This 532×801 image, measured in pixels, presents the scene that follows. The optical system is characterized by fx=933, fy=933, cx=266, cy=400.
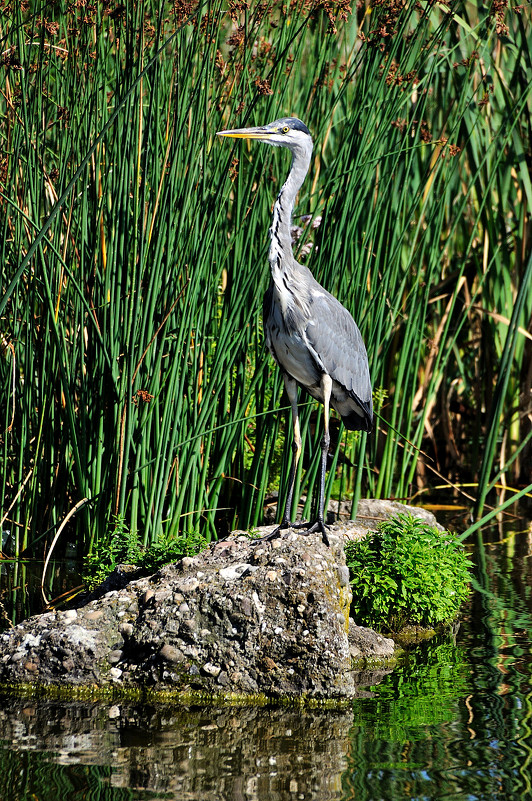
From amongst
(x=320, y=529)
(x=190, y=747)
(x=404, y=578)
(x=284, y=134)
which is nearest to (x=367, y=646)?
(x=404, y=578)

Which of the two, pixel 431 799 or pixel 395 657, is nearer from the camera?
pixel 431 799

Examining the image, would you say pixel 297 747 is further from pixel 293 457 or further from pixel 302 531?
pixel 293 457

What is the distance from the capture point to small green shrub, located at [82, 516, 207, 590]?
4043mm

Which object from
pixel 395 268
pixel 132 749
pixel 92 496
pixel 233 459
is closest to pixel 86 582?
pixel 92 496

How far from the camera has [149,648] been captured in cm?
338

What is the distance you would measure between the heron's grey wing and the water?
4.20ft

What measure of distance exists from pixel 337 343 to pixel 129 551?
1.29 meters

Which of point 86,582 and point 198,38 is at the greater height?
point 198,38

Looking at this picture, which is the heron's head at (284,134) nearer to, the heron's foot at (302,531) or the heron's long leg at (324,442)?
the heron's long leg at (324,442)

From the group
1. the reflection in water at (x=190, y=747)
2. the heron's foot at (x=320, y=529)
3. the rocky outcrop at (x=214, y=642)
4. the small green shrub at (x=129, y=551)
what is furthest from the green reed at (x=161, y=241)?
the reflection in water at (x=190, y=747)

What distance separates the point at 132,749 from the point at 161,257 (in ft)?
7.02

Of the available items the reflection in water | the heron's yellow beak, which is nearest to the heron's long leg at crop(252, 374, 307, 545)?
the reflection in water

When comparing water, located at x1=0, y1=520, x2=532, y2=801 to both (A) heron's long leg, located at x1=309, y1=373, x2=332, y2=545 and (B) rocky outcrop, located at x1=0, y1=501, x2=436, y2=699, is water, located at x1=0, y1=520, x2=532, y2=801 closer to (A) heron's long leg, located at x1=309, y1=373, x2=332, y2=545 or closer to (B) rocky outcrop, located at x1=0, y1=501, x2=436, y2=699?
(B) rocky outcrop, located at x1=0, y1=501, x2=436, y2=699

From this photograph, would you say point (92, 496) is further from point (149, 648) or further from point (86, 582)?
point (149, 648)
